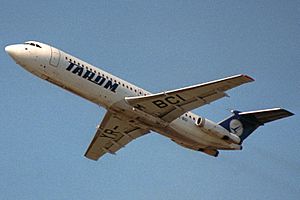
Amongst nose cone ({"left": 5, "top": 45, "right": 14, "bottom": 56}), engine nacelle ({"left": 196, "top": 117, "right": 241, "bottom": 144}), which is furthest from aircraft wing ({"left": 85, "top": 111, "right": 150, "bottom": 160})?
nose cone ({"left": 5, "top": 45, "right": 14, "bottom": 56})

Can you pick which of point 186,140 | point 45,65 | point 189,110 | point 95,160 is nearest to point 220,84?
point 189,110

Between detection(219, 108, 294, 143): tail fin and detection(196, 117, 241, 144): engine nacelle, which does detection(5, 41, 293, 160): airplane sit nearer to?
detection(196, 117, 241, 144): engine nacelle

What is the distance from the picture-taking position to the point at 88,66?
4697 centimetres

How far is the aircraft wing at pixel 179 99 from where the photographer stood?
44094 mm

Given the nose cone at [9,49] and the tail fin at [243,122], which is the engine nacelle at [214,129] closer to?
the tail fin at [243,122]

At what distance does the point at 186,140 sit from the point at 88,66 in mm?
9278

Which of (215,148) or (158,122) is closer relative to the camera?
(158,122)

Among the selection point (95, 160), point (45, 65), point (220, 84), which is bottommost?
point (95, 160)

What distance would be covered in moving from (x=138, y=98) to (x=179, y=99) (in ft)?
9.37

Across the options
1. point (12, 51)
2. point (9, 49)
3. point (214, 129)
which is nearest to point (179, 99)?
point (214, 129)

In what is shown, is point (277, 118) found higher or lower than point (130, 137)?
higher

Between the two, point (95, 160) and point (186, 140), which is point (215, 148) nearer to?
point (186, 140)

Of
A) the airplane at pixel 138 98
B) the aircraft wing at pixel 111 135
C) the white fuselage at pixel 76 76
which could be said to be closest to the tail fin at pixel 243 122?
the airplane at pixel 138 98

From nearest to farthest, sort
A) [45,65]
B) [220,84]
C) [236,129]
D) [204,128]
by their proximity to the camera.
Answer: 1. [220,84]
2. [45,65]
3. [204,128]
4. [236,129]
